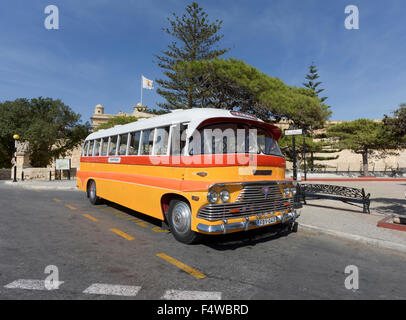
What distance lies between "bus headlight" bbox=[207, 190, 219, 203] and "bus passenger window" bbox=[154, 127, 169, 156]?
1.64 metres

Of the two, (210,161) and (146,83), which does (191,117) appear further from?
(146,83)

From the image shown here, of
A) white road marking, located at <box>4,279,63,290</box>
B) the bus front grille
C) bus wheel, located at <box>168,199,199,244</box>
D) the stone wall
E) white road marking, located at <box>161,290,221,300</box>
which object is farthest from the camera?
the stone wall

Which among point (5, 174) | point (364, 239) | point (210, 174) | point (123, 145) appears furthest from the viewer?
point (5, 174)

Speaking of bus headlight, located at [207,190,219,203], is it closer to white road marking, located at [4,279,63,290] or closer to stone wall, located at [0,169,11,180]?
white road marking, located at [4,279,63,290]

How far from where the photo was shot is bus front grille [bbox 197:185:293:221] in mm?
4570

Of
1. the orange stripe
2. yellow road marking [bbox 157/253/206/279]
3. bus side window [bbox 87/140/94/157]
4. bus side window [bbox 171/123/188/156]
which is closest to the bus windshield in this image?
the orange stripe

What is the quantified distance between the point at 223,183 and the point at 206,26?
1079 inches

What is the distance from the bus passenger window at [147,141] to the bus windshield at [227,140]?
1.54 meters

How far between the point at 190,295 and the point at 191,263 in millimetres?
1057

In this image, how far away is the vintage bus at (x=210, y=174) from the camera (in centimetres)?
467

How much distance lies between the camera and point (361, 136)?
33375mm

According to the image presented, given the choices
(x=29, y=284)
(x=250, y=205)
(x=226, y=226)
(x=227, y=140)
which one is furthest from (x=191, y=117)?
(x=29, y=284)
